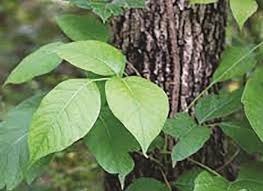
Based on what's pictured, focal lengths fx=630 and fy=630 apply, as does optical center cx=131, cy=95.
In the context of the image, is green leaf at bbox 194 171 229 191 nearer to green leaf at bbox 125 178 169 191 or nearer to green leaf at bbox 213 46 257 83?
green leaf at bbox 125 178 169 191

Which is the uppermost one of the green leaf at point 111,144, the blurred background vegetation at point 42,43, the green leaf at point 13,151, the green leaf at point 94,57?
the green leaf at point 94,57

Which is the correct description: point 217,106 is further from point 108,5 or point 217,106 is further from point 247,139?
point 108,5

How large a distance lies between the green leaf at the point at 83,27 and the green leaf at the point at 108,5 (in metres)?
0.08

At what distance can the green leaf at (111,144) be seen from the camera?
1245mm

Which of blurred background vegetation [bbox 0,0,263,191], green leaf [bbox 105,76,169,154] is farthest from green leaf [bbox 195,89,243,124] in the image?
blurred background vegetation [bbox 0,0,263,191]

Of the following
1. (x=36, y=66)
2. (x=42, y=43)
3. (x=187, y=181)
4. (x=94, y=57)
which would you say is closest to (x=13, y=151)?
(x=36, y=66)

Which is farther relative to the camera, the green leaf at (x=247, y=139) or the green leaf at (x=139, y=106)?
the green leaf at (x=247, y=139)

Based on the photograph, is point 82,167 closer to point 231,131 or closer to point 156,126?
point 231,131

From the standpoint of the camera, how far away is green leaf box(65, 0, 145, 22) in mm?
1300

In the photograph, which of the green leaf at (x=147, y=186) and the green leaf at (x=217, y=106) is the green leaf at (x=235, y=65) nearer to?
the green leaf at (x=217, y=106)

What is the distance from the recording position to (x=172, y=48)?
5.07 feet

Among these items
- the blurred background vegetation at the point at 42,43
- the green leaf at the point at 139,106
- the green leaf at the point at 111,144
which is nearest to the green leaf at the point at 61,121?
the green leaf at the point at 139,106

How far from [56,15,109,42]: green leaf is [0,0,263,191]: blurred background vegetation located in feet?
1.66

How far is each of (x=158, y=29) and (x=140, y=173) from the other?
0.37 metres
